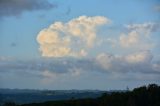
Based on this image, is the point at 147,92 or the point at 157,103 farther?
the point at 147,92

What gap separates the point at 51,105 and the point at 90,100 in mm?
13978

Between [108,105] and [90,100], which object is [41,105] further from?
[108,105]

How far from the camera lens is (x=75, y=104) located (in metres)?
164

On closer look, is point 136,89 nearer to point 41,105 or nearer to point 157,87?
point 157,87

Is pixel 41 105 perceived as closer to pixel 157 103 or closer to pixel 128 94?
pixel 128 94

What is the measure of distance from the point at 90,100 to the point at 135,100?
2025 cm

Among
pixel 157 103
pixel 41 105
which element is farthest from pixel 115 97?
pixel 41 105

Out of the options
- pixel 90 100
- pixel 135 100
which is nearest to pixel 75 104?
pixel 90 100

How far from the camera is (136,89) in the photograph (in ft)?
564

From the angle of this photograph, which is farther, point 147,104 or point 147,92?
point 147,92

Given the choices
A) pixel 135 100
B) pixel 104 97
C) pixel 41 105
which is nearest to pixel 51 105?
pixel 41 105

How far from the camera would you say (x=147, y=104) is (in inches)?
6132

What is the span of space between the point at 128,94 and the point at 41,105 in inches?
1268

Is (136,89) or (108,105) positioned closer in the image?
(108,105)
